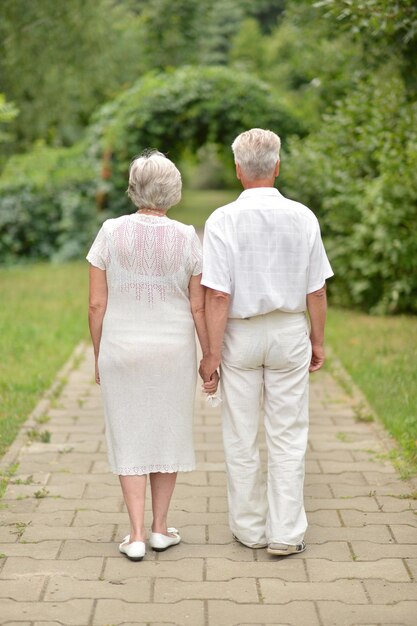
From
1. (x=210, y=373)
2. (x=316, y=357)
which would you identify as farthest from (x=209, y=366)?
(x=316, y=357)

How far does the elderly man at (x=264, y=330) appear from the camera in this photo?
15.1 ft

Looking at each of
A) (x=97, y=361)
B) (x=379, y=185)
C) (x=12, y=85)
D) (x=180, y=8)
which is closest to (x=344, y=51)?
(x=379, y=185)

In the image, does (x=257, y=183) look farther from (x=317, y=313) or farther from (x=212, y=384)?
(x=212, y=384)

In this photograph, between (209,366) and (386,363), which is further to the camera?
(386,363)

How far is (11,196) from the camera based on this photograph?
19.0 meters

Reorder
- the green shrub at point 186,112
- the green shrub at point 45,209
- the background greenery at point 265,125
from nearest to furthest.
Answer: the background greenery at point 265,125, the green shrub at point 186,112, the green shrub at point 45,209

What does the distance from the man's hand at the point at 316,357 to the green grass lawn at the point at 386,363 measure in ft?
4.80

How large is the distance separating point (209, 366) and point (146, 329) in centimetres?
33

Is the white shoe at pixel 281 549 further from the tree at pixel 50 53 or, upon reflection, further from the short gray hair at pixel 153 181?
the tree at pixel 50 53

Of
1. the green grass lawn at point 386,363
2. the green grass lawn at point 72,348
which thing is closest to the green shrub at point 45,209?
the green grass lawn at point 72,348

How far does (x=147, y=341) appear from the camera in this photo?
181 inches

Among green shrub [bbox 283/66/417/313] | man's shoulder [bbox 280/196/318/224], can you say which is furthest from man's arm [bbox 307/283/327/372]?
green shrub [bbox 283/66/417/313]

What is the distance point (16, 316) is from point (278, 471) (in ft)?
26.5

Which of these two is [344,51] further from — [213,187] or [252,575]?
[213,187]
